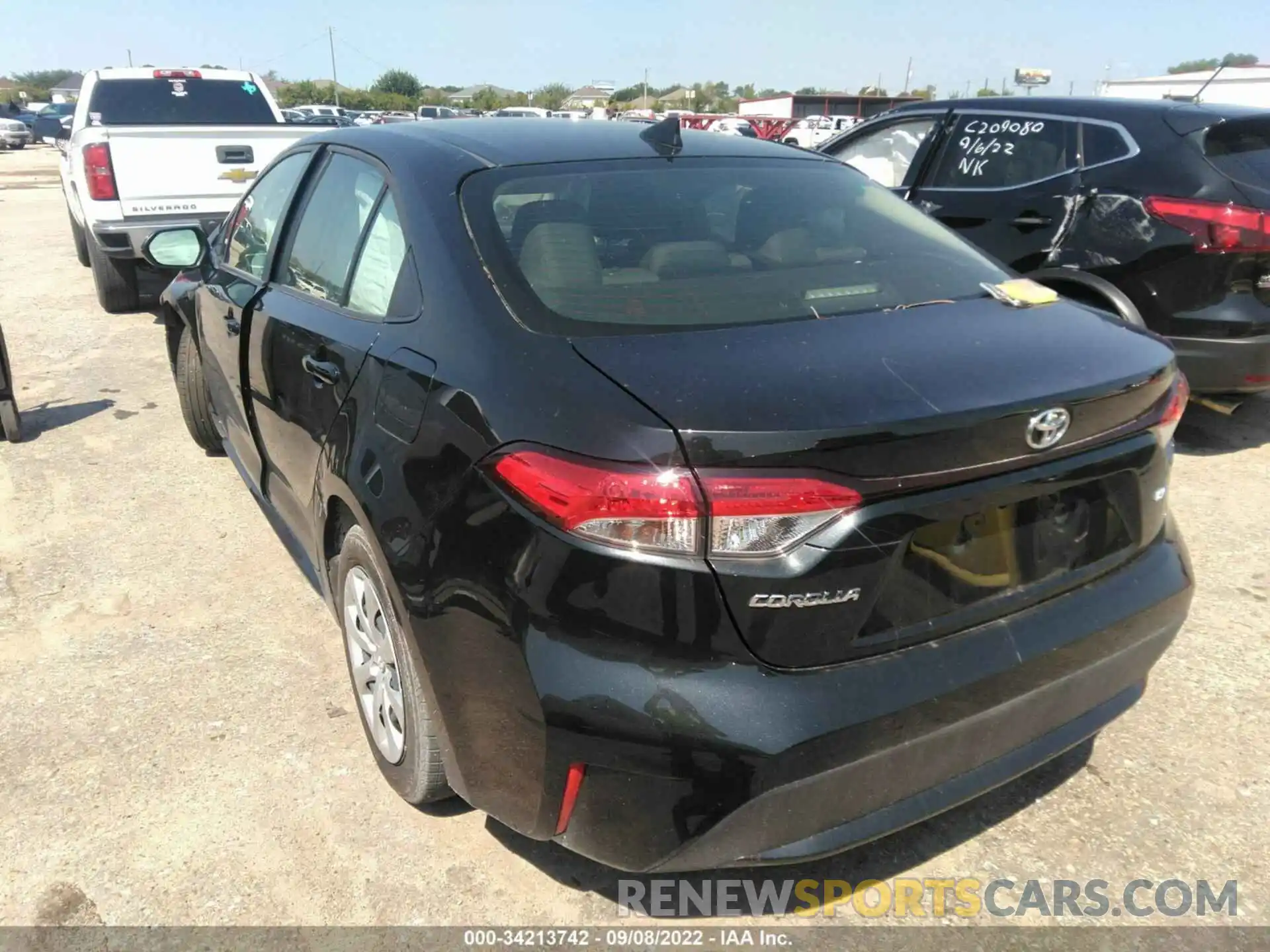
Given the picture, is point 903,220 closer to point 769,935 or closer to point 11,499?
point 769,935

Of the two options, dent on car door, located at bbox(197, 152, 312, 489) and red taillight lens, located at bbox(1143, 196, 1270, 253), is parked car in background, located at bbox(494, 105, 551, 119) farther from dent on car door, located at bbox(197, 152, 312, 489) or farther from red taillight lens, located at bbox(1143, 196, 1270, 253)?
red taillight lens, located at bbox(1143, 196, 1270, 253)

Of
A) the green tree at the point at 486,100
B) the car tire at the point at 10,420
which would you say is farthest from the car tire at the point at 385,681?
the green tree at the point at 486,100

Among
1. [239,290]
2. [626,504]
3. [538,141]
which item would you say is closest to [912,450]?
[626,504]

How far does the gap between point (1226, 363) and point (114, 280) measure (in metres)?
7.92

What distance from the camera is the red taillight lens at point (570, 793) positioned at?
1775 millimetres

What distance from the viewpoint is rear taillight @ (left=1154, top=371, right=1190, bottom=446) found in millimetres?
2158

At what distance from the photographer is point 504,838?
7.95ft

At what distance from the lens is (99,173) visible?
23.9ft

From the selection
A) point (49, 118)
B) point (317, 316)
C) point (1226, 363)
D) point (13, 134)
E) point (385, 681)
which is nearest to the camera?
point (385, 681)

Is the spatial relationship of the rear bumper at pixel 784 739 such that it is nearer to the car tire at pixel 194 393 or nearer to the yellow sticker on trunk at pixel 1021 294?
the yellow sticker on trunk at pixel 1021 294

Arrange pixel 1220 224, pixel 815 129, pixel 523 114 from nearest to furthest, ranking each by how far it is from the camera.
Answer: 1. pixel 1220 224
2. pixel 815 129
3. pixel 523 114

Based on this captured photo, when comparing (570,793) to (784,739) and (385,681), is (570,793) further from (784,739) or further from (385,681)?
(385,681)

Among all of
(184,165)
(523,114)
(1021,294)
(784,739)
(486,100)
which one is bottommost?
(486,100)

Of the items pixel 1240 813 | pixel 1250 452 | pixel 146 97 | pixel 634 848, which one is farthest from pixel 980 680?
pixel 146 97
